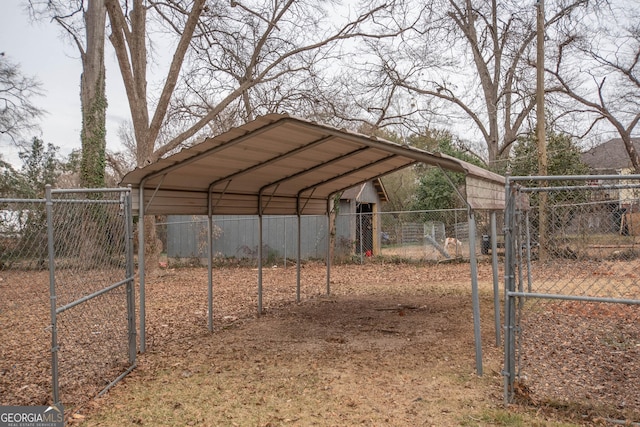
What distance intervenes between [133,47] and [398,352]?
11.9 meters

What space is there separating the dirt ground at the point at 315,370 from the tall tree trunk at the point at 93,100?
183 inches

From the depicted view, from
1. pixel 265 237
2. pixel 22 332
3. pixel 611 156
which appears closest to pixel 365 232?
pixel 265 237

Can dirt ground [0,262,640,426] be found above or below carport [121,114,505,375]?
below

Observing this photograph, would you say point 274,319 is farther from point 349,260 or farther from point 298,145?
point 349,260

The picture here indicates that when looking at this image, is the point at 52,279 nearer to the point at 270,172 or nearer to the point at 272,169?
the point at 272,169

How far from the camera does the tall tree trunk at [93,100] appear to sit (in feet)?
42.2

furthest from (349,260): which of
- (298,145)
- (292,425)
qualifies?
(292,425)

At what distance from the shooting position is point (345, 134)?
557cm

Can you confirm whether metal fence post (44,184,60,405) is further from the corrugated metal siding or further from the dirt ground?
the corrugated metal siding

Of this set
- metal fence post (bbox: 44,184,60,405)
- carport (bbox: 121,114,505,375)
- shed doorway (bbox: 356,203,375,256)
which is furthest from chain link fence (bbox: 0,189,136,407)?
shed doorway (bbox: 356,203,375,256)

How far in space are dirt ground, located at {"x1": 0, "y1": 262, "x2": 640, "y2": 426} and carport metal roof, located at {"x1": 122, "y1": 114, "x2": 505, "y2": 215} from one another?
1.82 metres

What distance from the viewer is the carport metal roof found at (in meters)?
5.56

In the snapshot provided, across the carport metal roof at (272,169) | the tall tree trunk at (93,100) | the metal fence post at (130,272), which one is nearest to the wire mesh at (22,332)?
the metal fence post at (130,272)

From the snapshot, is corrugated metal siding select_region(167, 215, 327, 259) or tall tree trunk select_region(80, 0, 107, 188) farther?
corrugated metal siding select_region(167, 215, 327, 259)
